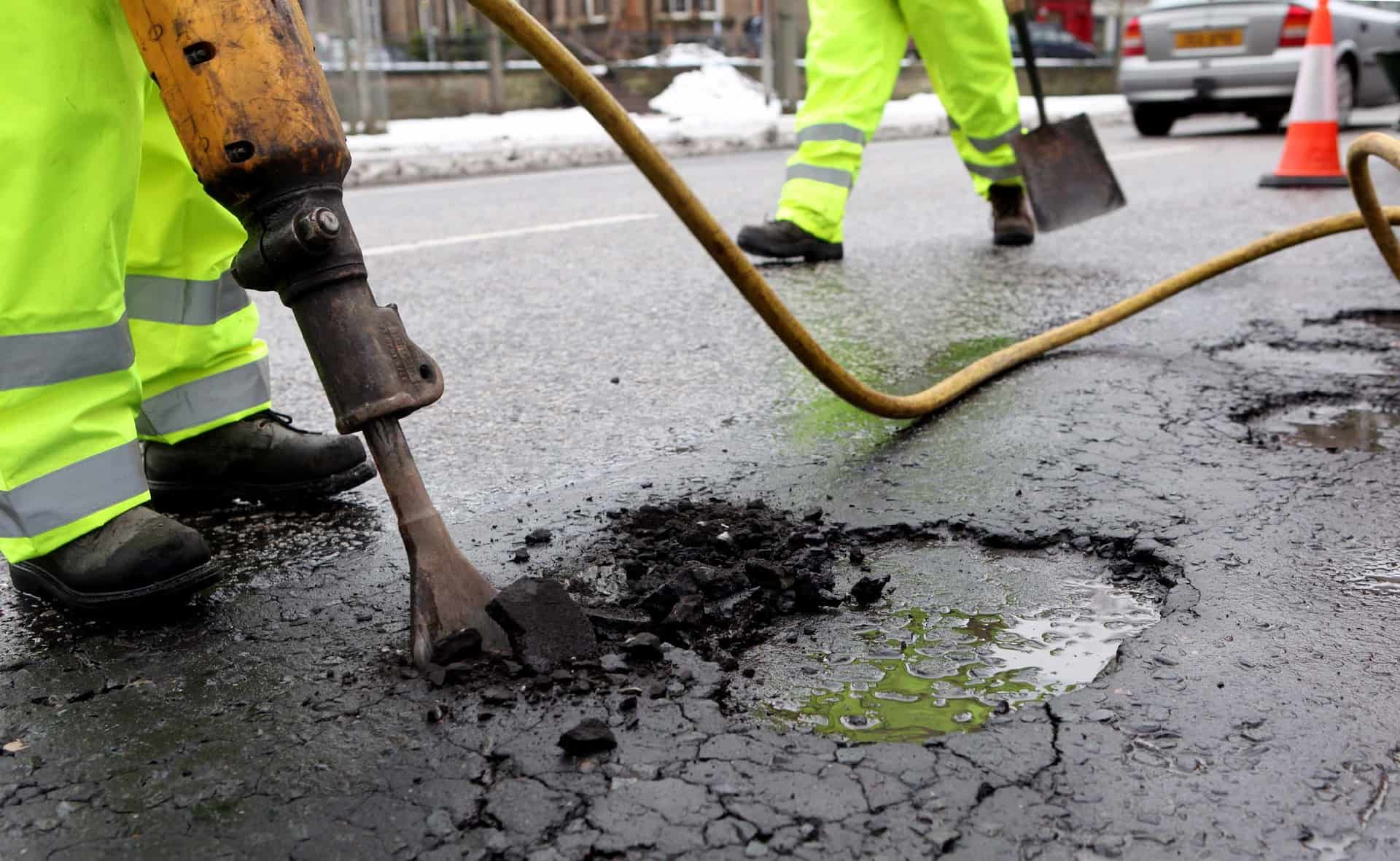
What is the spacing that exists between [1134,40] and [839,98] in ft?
25.1

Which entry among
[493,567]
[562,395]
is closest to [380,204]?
[562,395]

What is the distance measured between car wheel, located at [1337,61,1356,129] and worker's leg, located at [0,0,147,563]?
11280 millimetres

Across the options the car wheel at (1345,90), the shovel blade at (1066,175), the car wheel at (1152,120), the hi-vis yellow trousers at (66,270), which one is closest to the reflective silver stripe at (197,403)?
the hi-vis yellow trousers at (66,270)

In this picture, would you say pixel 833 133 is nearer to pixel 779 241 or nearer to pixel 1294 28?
pixel 779 241

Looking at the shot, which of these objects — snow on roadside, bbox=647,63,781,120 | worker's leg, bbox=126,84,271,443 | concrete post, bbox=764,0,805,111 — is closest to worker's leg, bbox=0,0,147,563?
worker's leg, bbox=126,84,271,443

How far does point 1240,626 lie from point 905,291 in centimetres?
269

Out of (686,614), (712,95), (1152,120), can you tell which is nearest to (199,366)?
(686,614)

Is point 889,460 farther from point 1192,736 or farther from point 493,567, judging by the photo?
point 1192,736

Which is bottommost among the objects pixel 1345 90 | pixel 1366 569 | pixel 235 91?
pixel 1345 90

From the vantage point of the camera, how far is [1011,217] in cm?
526

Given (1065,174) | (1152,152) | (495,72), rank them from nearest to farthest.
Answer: (1065,174) → (1152,152) → (495,72)

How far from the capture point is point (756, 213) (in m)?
6.40

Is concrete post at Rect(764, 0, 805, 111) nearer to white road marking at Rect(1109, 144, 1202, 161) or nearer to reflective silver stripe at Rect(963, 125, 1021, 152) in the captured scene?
white road marking at Rect(1109, 144, 1202, 161)

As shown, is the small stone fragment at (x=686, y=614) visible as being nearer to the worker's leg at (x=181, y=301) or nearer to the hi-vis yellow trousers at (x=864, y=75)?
the worker's leg at (x=181, y=301)
